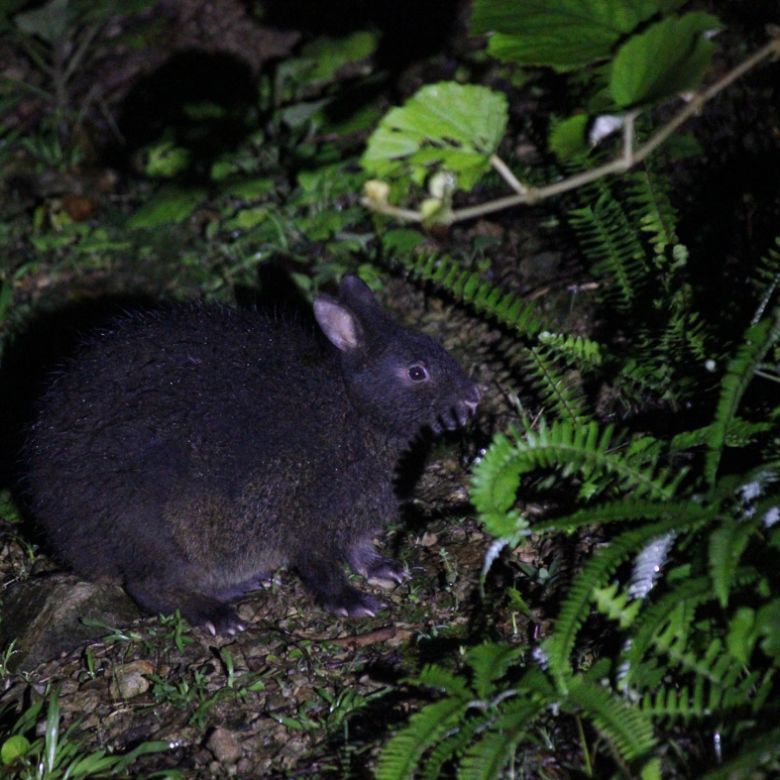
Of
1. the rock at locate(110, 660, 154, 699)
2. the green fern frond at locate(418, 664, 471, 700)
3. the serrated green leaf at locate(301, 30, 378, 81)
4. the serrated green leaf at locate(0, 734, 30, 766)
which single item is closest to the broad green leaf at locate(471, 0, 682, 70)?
the green fern frond at locate(418, 664, 471, 700)

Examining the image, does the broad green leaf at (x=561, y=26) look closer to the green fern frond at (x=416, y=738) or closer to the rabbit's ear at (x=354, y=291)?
the rabbit's ear at (x=354, y=291)

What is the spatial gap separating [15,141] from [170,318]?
5076 mm

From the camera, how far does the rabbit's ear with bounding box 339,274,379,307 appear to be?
617cm

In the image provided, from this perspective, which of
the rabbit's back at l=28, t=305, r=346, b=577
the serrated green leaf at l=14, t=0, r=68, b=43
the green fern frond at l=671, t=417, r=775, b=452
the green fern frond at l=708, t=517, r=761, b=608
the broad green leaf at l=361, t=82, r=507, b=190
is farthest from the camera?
the serrated green leaf at l=14, t=0, r=68, b=43

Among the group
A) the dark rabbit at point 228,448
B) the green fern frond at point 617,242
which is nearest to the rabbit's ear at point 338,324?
the dark rabbit at point 228,448

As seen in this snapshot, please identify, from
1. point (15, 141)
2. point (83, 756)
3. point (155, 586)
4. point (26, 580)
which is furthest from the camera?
point (15, 141)

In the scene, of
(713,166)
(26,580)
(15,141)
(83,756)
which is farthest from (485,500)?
(15,141)

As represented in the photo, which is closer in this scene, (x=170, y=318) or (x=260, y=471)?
(x=260, y=471)

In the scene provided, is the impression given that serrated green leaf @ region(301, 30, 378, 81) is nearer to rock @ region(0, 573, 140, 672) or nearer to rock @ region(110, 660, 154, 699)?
rock @ region(0, 573, 140, 672)

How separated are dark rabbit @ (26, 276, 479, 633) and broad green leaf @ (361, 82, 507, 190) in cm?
205

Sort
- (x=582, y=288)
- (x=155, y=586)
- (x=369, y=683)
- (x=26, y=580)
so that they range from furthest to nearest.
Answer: (x=582, y=288) < (x=26, y=580) < (x=155, y=586) < (x=369, y=683)

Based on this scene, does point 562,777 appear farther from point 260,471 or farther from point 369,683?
point 260,471

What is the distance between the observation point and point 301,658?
5090mm

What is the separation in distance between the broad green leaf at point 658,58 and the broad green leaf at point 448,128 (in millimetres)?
502
